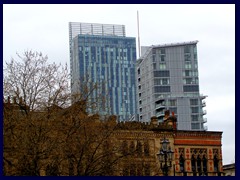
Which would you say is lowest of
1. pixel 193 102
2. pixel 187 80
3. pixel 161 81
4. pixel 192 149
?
pixel 192 149

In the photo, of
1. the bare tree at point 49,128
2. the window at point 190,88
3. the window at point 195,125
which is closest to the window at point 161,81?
the window at point 190,88

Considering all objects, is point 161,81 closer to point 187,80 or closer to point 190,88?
point 187,80

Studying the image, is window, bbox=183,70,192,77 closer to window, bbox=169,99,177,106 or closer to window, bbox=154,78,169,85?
window, bbox=154,78,169,85

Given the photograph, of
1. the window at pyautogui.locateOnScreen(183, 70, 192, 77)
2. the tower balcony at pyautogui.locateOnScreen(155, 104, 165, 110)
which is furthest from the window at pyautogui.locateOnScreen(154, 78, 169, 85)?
the tower balcony at pyautogui.locateOnScreen(155, 104, 165, 110)

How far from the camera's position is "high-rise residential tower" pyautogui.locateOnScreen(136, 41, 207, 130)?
6772 inches

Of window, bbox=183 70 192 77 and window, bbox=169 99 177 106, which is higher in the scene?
window, bbox=183 70 192 77

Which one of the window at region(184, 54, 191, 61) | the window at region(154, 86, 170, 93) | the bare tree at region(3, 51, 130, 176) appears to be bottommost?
the bare tree at region(3, 51, 130, 176)

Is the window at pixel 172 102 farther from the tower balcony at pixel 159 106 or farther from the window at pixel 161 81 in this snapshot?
the window at pixel 161 81

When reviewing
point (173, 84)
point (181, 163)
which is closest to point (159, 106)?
point (173, 84)

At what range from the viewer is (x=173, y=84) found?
6993 inches

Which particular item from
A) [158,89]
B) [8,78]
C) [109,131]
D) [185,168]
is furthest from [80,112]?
[158,89]

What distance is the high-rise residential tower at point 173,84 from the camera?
17200 cm

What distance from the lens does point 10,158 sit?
38.1 metres

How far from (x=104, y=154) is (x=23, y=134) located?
19.9 feet
